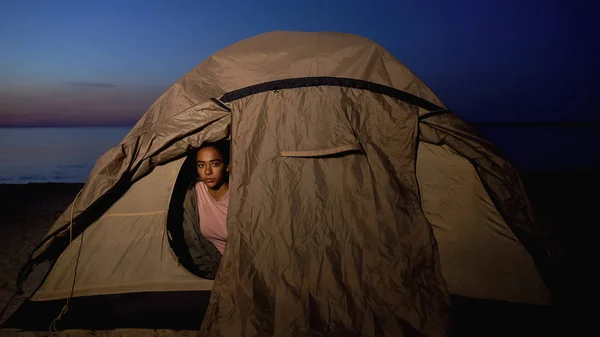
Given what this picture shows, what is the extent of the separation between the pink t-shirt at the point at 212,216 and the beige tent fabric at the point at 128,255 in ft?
1.39

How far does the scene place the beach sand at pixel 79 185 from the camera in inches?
150

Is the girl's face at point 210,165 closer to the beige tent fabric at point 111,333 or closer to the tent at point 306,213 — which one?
the tent at point 306,213

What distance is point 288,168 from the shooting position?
9.16 ft

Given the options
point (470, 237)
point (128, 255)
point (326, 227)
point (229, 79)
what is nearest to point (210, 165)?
point (229, 79)

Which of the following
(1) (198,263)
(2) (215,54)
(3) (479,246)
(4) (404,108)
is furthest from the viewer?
(1) (198,263)

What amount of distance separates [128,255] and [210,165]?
1006 millimetres

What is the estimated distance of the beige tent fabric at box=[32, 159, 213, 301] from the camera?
3113 millimetres

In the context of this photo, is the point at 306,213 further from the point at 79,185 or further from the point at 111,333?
the point at 79,185

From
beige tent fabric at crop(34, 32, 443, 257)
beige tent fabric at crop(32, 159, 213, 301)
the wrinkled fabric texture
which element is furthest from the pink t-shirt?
beige tent fabric at crop(34, 32, 443, 257)

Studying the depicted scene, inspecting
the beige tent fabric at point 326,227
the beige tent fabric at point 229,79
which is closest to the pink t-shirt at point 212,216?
the beige tent fabric at point 229,79

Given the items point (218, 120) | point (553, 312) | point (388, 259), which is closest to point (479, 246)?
point (553, 312)

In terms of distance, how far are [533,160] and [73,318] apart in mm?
22053

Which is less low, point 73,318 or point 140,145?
point 140,145

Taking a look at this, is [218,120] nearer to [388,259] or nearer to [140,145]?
[140,145]
